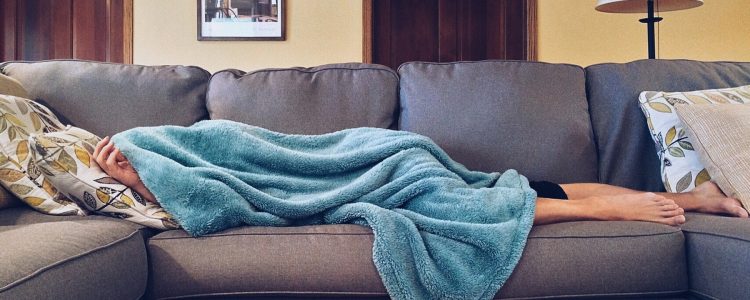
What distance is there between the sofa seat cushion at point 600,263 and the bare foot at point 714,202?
297 millimetres

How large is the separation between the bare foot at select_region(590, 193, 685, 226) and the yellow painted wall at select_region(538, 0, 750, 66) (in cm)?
250

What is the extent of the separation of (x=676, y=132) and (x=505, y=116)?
1.55ft

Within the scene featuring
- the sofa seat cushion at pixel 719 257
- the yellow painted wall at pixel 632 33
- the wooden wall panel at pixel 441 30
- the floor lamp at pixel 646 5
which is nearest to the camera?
the sofa seat cushion at pixel 719 257

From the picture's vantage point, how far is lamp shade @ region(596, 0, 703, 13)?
115 inches

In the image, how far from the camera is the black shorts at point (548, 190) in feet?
5.47

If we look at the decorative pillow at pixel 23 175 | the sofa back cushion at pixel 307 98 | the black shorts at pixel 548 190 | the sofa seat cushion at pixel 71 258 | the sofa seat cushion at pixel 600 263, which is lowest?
the sofa seat cushion at pixel 600 263

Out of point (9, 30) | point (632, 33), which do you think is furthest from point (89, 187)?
point (632, 33)

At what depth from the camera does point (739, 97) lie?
6.03 ft

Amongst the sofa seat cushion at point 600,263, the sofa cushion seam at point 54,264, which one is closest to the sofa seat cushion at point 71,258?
the sofa cushion seam at point 54,264

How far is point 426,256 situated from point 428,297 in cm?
8

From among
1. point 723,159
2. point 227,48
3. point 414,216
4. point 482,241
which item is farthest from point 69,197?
point 227,48

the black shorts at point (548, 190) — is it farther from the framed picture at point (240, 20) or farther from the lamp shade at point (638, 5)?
the framed picture at point (240, 20)

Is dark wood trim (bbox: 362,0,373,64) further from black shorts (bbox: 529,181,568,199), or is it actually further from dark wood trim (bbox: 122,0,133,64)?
black shorts (bbox: 529,181,568,199)

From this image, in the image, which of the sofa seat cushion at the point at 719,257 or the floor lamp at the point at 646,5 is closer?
the sofa seat cushion at the point at 719,257
